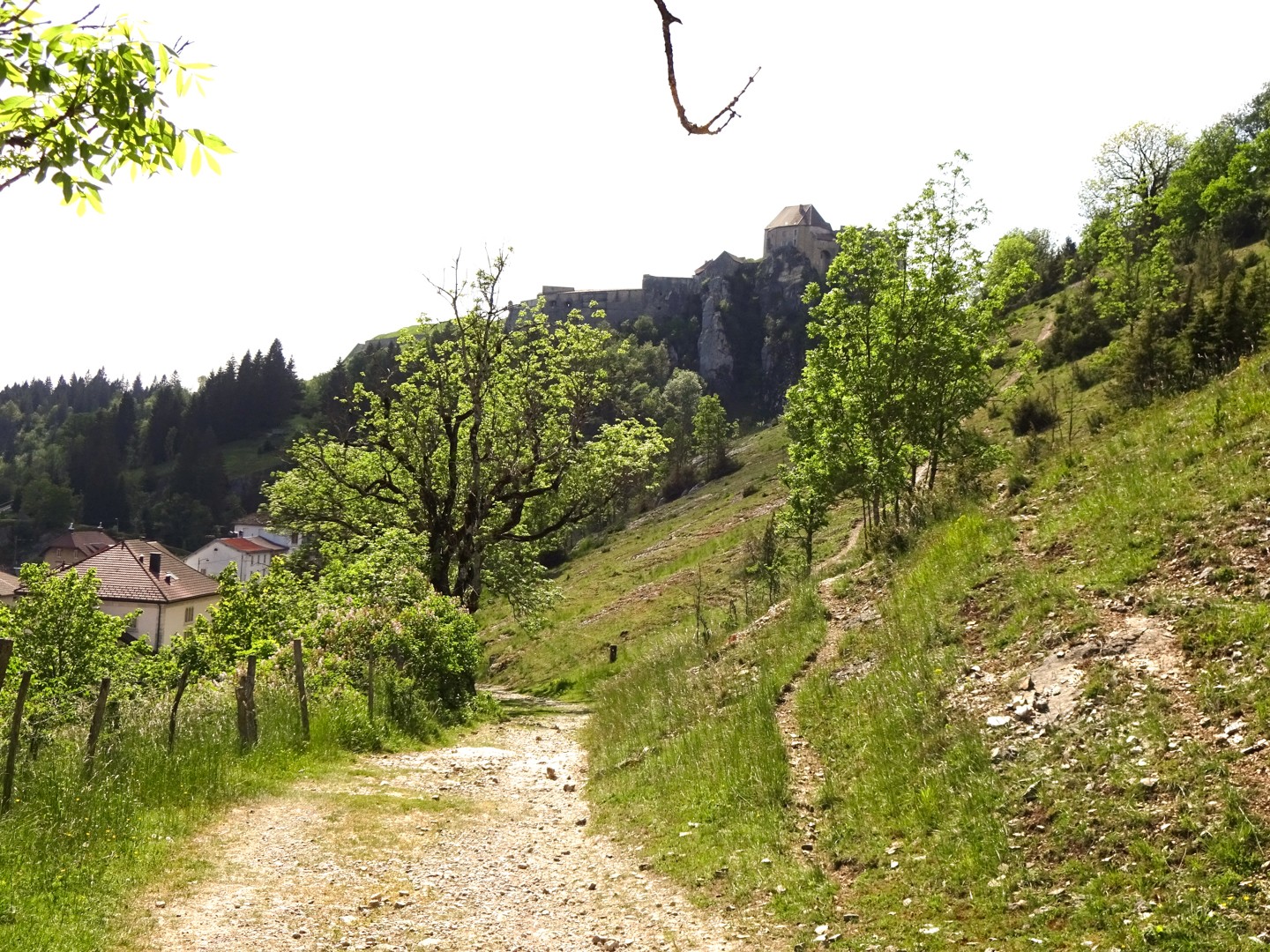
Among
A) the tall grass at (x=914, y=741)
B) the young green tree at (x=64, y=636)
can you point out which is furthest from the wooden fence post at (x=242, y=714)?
the tall grass at (x=914, y=741)

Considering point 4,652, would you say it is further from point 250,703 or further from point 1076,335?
point 1076,335

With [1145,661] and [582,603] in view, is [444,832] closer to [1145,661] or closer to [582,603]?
[1145,661]

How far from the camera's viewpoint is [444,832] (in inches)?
376

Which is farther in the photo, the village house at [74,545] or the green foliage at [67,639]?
the village house at [74,545]

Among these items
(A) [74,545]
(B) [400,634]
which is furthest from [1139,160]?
(A) [74,545]

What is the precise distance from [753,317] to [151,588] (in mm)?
131002

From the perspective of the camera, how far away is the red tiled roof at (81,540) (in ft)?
373

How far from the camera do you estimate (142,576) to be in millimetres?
63625

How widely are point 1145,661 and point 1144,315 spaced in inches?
642

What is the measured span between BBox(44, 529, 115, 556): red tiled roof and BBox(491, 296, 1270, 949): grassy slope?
12004cm

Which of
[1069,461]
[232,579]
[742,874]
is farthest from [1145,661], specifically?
[232,579]

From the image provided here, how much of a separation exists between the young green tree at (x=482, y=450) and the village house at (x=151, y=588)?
41583 millimetres

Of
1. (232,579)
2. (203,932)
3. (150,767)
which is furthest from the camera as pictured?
(232,579)

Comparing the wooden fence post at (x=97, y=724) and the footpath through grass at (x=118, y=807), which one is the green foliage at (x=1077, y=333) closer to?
the footpath through grass at (x=118, y=807)
